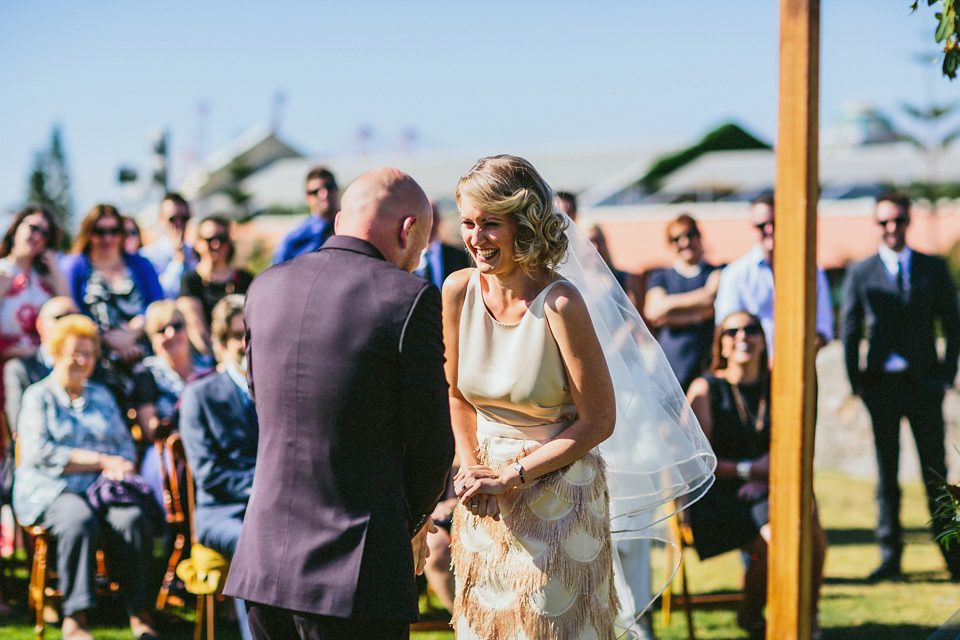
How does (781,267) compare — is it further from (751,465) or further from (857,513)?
(857,513)

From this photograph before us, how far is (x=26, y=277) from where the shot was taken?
6426mm

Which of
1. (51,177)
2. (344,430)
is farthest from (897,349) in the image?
(51,177)

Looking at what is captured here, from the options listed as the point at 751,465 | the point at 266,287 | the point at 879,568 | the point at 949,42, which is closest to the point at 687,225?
the point at 751,465

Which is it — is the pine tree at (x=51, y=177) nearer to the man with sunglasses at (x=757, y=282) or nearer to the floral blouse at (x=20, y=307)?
the floral blouse at (x=20, y=307)

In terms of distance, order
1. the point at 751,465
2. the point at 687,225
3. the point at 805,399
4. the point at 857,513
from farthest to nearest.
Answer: the point at 857,513
the point at 687,225
the point at 751,465
the point at 805,399

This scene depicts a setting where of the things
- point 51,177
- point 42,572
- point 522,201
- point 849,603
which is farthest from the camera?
point 51,177

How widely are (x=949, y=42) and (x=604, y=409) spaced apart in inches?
65.2

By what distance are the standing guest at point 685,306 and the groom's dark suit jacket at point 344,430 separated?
3.94 m

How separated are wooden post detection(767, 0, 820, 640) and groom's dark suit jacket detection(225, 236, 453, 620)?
44.9 inches

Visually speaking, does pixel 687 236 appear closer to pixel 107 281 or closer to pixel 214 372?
pixel 214 372

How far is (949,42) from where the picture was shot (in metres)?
3.13

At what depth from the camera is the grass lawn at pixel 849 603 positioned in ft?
17.4

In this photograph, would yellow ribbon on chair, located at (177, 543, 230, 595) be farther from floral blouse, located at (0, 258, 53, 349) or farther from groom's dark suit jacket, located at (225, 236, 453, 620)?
floral blouse, located at (0, 258, 53, 349)

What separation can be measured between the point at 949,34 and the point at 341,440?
235 cm
